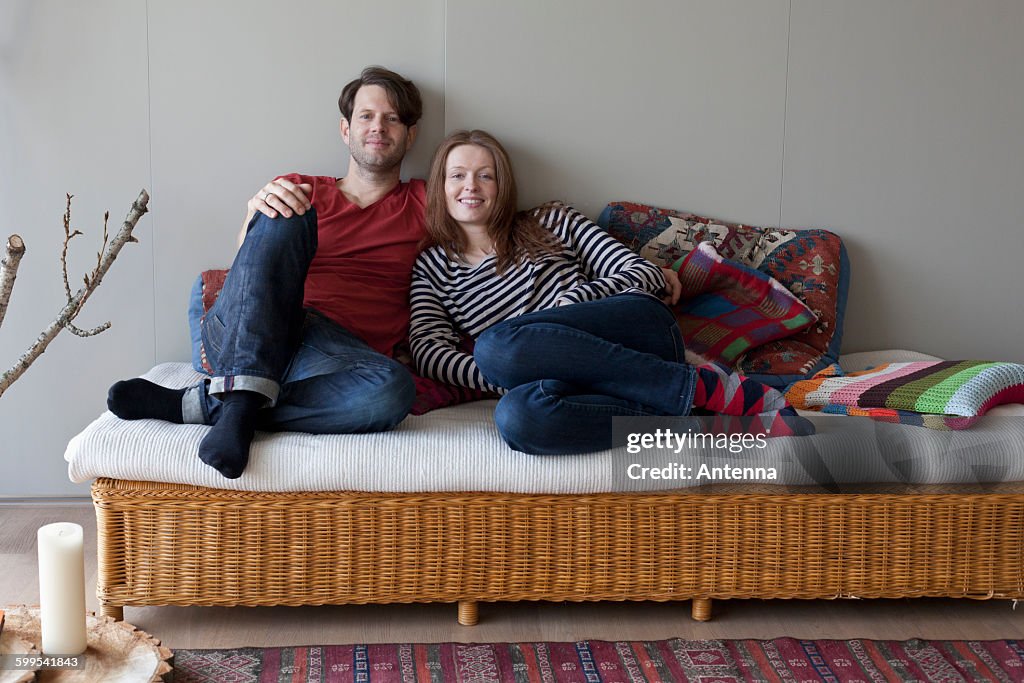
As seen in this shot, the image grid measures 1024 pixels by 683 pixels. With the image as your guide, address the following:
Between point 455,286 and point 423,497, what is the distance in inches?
27.4

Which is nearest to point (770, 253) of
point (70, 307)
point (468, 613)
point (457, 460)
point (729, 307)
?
point (729, 307)

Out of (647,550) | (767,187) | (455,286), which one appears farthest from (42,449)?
(767,187)

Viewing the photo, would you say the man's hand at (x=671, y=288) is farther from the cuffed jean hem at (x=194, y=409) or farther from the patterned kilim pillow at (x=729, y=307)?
the cuffed jean hem at (x=194, y=409)

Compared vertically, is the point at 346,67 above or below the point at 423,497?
above

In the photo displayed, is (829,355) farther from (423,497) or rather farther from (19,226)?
(19,226)

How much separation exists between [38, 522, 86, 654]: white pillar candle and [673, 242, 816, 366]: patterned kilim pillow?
163 cm

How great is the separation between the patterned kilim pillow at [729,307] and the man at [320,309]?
2.50 feet

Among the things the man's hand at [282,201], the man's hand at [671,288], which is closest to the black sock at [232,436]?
the man's hand at [282,201]

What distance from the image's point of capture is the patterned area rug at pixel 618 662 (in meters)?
1.83

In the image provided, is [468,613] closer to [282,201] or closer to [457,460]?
[457,460]

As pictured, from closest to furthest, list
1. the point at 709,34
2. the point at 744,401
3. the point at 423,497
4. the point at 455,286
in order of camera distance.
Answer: the point at 423,497, the point at 744,401, the point at 455,286, the point at 709,34

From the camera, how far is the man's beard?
253 cm

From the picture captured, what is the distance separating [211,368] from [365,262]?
478mm

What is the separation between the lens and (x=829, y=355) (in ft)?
8.84
